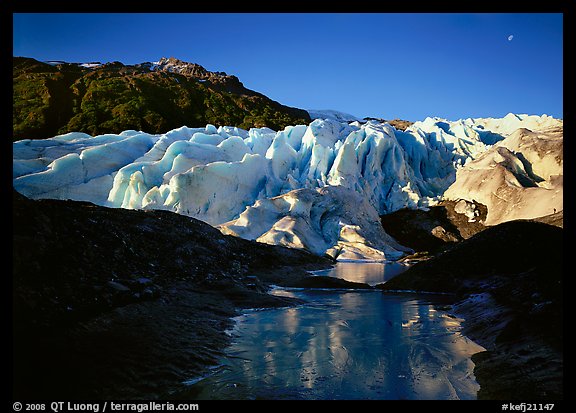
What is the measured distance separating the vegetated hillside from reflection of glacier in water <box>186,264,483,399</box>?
5217 cm

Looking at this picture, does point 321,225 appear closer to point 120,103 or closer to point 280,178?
point 280,178

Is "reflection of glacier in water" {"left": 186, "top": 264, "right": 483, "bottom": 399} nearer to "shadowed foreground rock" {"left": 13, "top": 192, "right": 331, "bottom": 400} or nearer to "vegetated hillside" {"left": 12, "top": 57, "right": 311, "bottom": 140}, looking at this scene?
"shadowed foreground rock" {"left": 13, "top": 192, "right": 331, "bottom": 400}

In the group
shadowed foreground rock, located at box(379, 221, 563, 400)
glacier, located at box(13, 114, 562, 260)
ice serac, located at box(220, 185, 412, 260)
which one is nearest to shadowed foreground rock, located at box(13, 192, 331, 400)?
shadowed foreground rock, located at box(379, 221, 563, 400)

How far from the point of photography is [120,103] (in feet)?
210

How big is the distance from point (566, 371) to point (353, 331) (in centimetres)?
449

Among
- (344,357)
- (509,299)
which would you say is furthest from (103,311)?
(509,299)

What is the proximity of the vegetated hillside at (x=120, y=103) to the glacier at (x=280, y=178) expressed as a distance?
19.0m

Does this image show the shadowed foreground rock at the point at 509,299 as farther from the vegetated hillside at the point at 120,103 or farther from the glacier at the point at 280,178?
the vegetated hillside at the point at 120,103

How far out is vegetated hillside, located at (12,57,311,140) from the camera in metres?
56.0

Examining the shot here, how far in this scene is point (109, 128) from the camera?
5697 cm

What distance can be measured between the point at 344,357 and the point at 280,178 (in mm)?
32435

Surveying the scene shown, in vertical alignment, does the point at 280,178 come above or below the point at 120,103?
below
